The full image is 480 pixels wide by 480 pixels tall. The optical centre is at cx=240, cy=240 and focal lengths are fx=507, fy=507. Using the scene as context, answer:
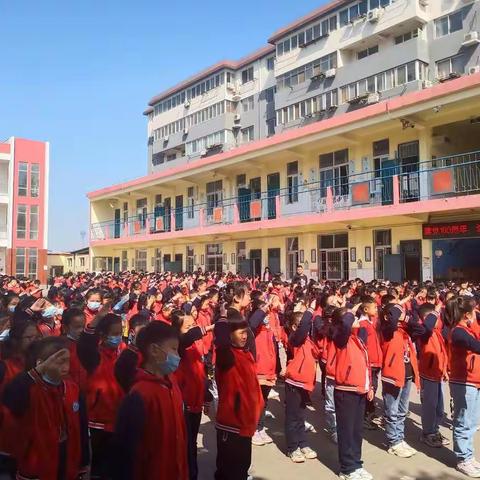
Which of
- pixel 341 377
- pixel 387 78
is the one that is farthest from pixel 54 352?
pixel 387 78

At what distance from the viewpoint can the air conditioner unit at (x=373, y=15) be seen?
2669 cm

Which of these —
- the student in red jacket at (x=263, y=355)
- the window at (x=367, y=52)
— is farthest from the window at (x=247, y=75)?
the student in red jacket at (x=263, y=355)

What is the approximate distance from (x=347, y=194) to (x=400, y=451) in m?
12.7

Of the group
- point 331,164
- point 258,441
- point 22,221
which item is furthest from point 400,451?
point 22,221

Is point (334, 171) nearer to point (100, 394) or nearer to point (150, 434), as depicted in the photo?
point (100, 394)

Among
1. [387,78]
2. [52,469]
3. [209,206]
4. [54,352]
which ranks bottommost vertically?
[52,469]

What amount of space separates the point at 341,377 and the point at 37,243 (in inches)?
1311

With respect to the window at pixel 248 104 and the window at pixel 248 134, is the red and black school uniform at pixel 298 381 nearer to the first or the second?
the window at pixel 248 134

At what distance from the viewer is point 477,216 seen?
13.1 metres

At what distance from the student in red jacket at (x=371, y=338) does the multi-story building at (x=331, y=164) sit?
7821 mm

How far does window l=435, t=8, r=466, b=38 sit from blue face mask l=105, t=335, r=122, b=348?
26453mm

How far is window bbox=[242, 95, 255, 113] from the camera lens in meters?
37.3

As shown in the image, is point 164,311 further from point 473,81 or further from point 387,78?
point 387,78

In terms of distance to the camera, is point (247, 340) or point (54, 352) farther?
point (247, 340)
